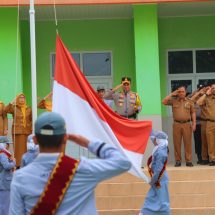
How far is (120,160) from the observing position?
3008 mm

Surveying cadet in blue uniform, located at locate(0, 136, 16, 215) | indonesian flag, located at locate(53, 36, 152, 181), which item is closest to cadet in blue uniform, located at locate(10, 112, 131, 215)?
indonesian flag, located at locate(53, 36, 152, 181)

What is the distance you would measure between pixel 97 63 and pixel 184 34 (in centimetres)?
242

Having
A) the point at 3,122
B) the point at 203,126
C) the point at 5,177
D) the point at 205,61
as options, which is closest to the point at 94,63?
the point at 205,61

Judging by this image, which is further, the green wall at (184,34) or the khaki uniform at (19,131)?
the green wall at (184,34)

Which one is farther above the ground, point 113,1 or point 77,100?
point 113,1

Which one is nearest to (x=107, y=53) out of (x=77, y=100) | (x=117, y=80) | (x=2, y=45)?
(x=117, y=80)

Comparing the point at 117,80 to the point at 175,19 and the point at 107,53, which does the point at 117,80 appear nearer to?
the point at 107,53

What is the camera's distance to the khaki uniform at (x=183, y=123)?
12.9m

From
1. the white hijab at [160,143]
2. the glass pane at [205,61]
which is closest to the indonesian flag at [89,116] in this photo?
the white hijab at [160,143]

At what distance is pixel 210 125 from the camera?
12914mm

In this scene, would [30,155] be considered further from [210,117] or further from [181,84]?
[181,84]

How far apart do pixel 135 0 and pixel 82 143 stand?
10.6 metres

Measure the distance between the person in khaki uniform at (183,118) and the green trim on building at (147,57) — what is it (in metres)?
0.52

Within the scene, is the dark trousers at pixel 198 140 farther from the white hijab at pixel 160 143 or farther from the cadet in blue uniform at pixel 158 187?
the cadet in blue uniform at pixel 158 187
